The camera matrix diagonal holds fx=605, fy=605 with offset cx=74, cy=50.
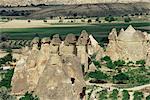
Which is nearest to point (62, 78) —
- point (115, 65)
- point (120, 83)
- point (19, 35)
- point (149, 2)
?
point (120, 83)

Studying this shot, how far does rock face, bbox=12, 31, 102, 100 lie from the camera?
3250 cm

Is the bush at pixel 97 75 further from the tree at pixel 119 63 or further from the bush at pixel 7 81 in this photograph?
the bush at pixel 7 81

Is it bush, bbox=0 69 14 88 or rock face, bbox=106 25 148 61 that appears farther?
rock face, bbox=106 25 148 61

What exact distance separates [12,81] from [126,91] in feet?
25.9

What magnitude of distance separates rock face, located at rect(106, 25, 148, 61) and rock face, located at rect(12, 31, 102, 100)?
8.76 ft

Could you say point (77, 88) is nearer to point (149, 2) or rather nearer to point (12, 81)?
point (12, 81)

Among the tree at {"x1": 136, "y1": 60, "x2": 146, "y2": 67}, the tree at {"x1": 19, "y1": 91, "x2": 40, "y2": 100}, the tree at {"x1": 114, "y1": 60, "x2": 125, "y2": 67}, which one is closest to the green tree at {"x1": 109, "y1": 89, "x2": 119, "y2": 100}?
the tree at {"x1": 19, "y1": 91, "x2": 40, "y2": 100}

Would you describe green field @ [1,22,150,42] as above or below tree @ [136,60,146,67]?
below

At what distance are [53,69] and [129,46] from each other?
18199 mm

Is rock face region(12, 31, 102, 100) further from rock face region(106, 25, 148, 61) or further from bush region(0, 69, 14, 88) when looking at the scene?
rock face region(106, 25, 148, 61)

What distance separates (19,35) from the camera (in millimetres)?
98688

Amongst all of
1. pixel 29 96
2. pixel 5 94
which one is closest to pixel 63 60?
pixel 29 96

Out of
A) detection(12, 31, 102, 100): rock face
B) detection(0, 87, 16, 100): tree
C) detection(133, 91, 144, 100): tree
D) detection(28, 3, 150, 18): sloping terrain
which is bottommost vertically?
detection(28, 3, 150, 18): sloping terrain

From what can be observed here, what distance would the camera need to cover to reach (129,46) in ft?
166
